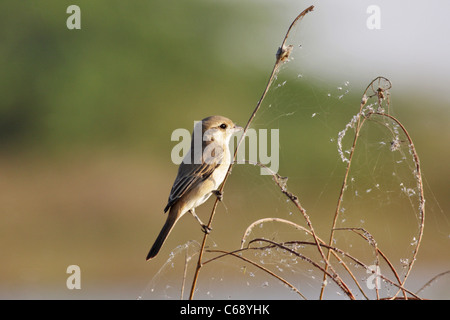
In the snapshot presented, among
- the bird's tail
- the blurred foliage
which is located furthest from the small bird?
the blurred foliage

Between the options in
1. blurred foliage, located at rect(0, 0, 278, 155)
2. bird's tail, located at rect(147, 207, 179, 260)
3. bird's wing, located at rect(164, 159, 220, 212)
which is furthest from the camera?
blurred foliage, located at rect(0, 0, 278, 155)

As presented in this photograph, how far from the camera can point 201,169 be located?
4.01m

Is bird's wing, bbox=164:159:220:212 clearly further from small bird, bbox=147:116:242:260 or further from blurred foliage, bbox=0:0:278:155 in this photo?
blurred foliage, bbox=0:0:278:155

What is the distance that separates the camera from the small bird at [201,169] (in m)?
3.90

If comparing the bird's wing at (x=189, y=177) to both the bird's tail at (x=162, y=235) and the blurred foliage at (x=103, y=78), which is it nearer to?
the bird's tail at (x=162, y=235)

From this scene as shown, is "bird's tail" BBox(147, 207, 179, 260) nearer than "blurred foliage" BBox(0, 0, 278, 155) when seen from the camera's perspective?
Yes

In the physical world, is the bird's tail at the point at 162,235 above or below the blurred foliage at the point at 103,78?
below

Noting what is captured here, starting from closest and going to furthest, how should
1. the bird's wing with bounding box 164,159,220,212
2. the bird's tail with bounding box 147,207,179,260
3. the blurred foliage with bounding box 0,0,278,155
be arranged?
the bird's tail with bounding box 147,207,179,260 → the bird's wing with bounding box 164,159,220,212 → the blurred foliage with bounding box 0,0,278,155

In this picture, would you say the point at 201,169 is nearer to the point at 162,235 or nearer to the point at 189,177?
the point at 189,177

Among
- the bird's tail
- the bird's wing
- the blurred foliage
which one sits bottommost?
the bird's tail

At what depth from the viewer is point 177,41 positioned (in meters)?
15.1

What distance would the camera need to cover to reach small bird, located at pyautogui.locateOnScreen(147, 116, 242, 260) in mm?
3904

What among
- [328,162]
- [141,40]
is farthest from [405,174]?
[141,40]

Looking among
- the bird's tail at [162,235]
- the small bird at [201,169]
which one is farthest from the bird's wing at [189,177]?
the bird's tail at [162,235]
